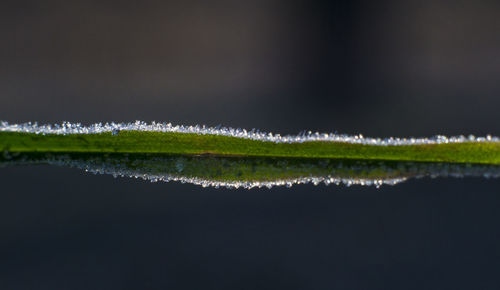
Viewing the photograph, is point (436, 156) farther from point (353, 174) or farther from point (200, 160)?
point (200, 160)

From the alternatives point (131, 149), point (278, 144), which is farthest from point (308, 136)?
point (131, 149)

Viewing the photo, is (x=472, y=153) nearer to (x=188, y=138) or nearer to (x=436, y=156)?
(x=436, y=156)

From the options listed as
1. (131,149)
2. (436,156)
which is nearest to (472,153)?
(436,156)
